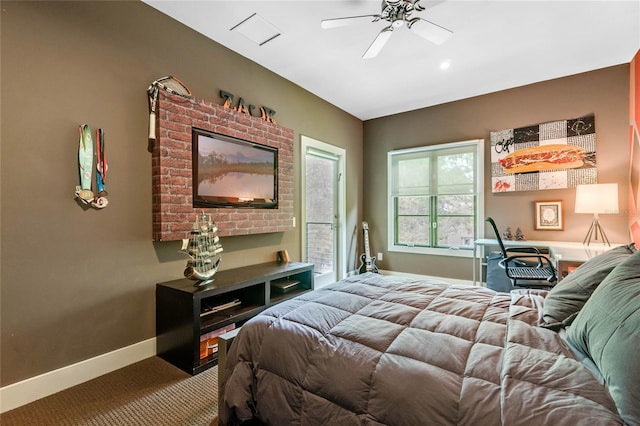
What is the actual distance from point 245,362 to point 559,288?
1.60m

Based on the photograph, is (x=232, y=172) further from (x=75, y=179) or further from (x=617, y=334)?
(x=617, y=334)

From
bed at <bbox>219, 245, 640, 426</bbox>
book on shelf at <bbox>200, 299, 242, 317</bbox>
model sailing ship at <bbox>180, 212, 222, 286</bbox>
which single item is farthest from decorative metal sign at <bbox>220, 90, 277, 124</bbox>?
bed at <bbox>219, 245, 640, 426</bbox>

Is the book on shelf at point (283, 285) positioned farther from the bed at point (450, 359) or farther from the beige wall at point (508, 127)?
the beige wall at point (508, 127)

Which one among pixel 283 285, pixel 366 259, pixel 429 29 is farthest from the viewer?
pixel 366 259

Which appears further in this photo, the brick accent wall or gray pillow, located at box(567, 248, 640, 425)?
the brick accent wall

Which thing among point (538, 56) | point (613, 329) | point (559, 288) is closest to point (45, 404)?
point (613, 329)

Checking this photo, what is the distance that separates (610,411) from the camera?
737 mm

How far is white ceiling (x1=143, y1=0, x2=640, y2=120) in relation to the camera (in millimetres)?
2326

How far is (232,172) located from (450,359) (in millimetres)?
2462

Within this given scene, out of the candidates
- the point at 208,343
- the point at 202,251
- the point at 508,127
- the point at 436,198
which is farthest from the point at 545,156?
the point at 208,343

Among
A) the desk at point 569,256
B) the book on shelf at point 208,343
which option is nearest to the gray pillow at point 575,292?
the desk at point 569,256

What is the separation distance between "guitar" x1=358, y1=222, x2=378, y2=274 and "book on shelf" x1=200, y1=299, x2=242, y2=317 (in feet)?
8.45

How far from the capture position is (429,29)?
7.16 ft

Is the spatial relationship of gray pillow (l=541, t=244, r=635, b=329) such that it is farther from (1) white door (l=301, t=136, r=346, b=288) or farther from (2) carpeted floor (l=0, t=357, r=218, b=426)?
(1) white door (l=301, t=136, r=346, b=288)
